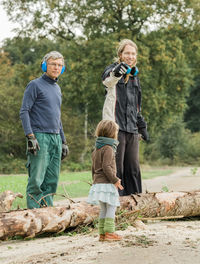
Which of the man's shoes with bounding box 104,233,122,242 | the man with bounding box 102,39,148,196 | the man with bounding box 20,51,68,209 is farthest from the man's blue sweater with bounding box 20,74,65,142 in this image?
the man's shoes with bounding box 104,233,122,242

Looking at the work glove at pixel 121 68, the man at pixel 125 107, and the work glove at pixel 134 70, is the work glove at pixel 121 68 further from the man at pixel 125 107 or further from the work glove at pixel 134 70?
the work glove at pixel 134 70

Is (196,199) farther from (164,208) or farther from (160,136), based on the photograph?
(160,136)

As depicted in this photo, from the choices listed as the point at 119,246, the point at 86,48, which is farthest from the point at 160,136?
the point at 119,246

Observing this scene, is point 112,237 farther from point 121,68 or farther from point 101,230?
point 121,68

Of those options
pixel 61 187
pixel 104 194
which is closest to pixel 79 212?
pixel 104 194

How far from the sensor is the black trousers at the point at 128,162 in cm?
606

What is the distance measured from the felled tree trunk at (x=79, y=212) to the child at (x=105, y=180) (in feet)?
2.63

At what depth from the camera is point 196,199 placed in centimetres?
672

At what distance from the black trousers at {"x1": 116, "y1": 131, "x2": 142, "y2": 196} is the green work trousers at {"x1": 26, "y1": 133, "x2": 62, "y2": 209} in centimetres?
90

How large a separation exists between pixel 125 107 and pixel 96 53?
1861cm

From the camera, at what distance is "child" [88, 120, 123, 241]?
4688 millimetres

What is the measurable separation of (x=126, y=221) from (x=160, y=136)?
2932 centimetres

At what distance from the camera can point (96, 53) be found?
24.3 m

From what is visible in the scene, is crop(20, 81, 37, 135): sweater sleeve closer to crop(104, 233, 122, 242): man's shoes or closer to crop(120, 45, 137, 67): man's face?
crop(120, 45, 137, 67): man's face
